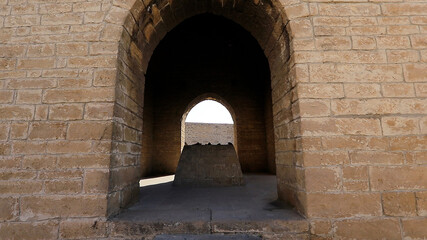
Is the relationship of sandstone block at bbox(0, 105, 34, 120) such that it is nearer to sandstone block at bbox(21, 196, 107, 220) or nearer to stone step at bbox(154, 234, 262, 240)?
sandstone block at bbox(21, 196, 107, 220)

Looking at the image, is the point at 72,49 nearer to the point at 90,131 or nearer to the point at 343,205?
the point at 90,131

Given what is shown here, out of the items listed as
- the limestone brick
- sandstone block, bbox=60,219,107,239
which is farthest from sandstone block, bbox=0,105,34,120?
the limestone brick

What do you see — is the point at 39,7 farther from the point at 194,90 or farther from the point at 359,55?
the point at 194,90

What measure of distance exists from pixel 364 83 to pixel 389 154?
29.4 inches

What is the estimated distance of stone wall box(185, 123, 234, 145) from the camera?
1672 cm

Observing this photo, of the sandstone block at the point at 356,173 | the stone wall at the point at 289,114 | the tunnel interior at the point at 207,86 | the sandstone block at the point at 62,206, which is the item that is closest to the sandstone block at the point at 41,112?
the stone wall at the point at 289,114

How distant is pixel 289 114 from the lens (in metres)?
2.38

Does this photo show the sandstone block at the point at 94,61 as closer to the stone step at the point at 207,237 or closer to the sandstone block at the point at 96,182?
the sandstone block at the point at 96,182

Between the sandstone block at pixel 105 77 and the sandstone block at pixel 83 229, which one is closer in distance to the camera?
the sandstone block at pixel 83 229

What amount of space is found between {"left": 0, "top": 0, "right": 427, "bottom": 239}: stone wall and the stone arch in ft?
0.08

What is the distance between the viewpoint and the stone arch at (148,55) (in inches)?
88.5

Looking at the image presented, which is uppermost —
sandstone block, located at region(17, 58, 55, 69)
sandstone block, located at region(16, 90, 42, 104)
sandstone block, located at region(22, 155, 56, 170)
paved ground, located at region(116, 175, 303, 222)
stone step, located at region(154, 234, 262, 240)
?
sandstone block, located at region(17, 58, 55, 69)

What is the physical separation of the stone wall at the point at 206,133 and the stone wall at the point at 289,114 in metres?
14.3

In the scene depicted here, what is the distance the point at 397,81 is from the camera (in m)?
2.16
